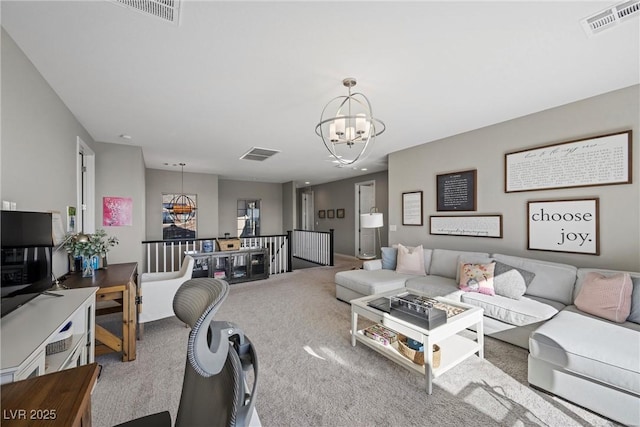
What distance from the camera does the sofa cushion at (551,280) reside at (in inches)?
105

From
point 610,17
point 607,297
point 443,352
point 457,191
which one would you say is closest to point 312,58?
point 610,17

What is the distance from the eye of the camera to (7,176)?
168 centimetres

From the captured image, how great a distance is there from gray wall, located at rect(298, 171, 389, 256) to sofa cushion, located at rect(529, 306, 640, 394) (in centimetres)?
500

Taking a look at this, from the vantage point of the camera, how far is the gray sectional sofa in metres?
1.68

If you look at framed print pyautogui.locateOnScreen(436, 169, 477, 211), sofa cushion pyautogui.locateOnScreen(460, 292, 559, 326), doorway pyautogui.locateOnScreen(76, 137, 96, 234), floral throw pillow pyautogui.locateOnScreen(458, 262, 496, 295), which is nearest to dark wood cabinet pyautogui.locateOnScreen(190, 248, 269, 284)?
doorway pyautogui.locateOnScreen(76, 137, 96, 234)

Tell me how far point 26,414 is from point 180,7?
190cm

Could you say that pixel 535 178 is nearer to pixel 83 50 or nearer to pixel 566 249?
pixel 566 249

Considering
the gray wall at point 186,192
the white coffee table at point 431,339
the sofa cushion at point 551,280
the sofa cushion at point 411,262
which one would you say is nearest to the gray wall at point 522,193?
the sofa cushion at point 551,280

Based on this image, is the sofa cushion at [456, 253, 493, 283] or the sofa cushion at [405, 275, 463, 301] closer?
the sofa cushion at [405, 275, 463, 301]

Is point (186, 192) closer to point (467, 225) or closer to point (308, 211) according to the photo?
point (308, 211)

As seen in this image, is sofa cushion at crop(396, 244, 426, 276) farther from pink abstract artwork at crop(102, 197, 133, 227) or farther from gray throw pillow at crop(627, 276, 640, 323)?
pink abstract artwork at crop(102, 197, 133, 227)

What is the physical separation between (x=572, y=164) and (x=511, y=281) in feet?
4.85

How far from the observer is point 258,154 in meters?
5.18

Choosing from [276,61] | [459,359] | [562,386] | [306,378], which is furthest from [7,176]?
[562,386]
